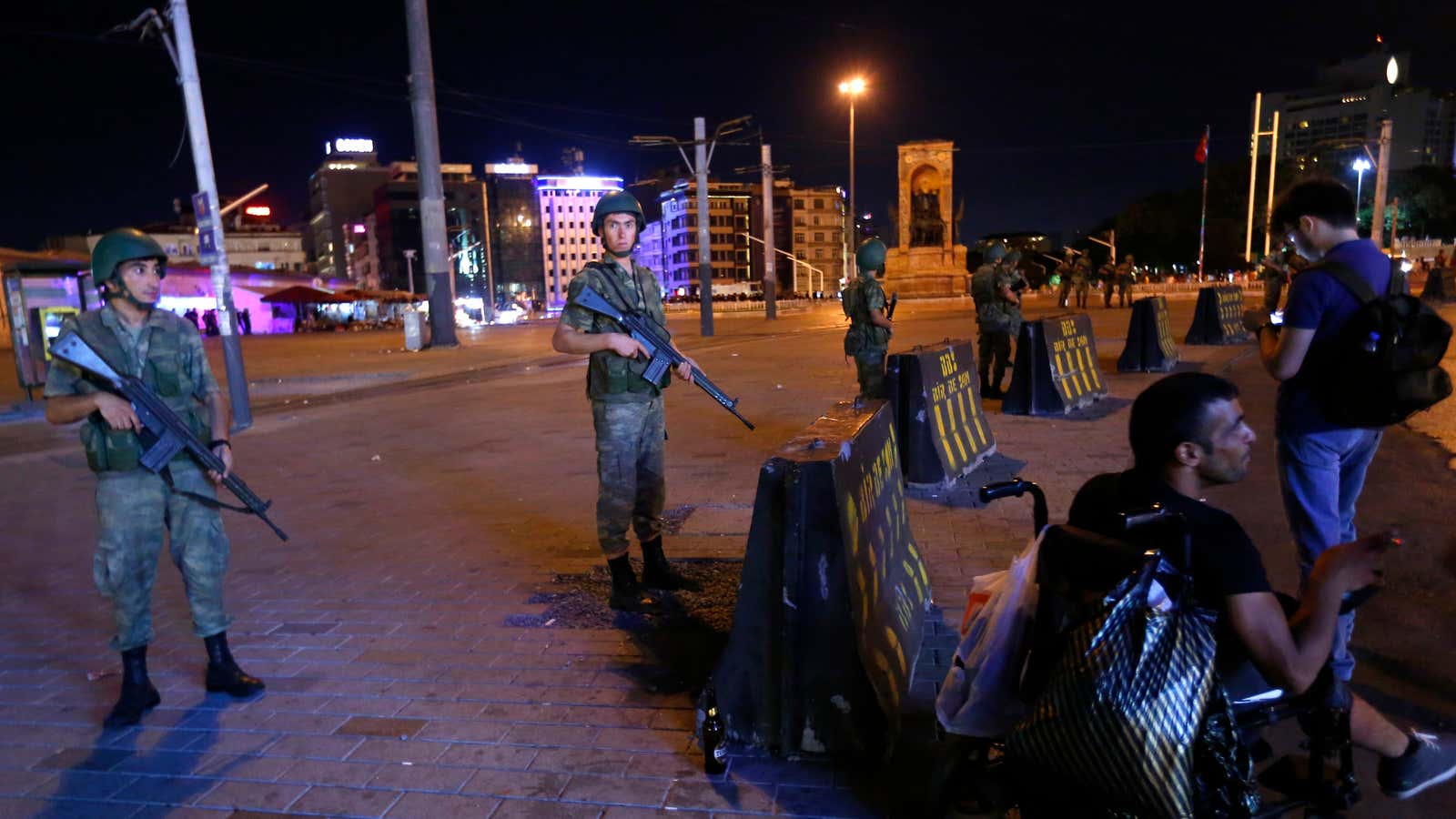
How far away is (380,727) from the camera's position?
3.54 meters

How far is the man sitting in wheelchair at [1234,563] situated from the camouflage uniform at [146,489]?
11.8 ft

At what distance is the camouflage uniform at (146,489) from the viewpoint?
3574 millimetres

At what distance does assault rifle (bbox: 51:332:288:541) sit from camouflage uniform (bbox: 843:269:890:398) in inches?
225

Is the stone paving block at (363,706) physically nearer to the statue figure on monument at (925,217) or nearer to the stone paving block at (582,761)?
the stone paving block at (582,761)

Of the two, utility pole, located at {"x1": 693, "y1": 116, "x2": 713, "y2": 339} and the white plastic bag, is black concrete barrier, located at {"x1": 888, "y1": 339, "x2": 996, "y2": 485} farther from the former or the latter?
utility pole, located at {"x1": 693, "y1": 116, "x2": 713, "y2": 339}

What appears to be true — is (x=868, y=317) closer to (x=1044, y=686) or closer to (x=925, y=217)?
(x=1044, y=686)

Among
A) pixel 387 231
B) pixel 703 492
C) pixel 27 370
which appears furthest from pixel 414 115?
pixel 387 231

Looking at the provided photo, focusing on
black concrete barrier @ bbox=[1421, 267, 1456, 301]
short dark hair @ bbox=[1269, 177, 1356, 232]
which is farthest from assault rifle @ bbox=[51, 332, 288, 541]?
black concrete barrier @ bbox=[1421, 267, 1456, 301]

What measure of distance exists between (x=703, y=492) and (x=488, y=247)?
131 metres

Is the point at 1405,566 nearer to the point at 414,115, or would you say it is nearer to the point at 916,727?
the point at 916,727

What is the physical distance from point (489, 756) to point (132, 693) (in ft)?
5.59

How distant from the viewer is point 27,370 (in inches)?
606

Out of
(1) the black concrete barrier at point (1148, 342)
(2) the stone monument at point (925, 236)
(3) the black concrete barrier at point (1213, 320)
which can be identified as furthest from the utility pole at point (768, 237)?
(1) the black concrete barrier at point (1148, 342)

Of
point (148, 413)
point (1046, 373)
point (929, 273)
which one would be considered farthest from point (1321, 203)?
point (929, 273)
